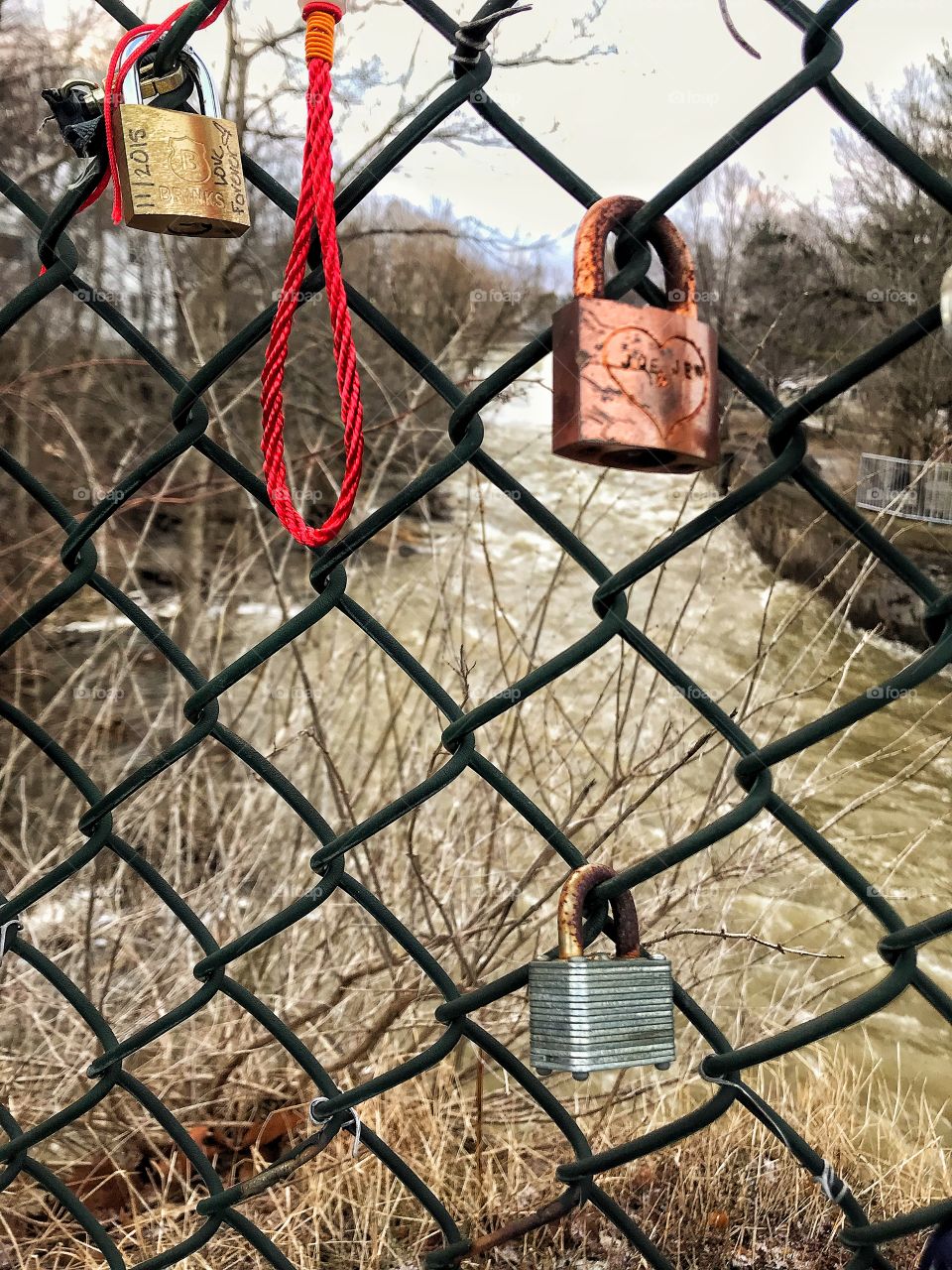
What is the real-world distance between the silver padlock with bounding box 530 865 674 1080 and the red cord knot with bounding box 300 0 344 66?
392 mm

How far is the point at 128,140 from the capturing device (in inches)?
21.0

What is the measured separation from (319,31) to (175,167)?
0.10m

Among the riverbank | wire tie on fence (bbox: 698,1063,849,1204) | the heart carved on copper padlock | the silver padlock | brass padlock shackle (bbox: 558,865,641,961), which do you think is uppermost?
the heart carved on copper padlock

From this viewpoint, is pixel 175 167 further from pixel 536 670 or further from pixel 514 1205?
pixel 514 1205

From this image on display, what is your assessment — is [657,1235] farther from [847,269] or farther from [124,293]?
[124,293]

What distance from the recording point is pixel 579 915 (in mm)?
535

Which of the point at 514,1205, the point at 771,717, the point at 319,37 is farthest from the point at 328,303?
the point at 771,717

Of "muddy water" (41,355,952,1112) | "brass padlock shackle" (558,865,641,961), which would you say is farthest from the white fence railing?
"brass padlock shackle" (558,865,641,961)

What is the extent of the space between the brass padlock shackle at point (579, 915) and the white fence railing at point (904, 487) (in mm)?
909

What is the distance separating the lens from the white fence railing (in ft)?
4.59

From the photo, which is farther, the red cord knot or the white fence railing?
the white fence railing

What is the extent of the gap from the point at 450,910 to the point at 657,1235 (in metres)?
0.58

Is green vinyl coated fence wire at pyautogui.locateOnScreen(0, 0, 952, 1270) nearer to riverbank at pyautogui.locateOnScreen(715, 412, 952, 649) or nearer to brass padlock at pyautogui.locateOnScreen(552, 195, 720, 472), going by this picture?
brass padlock at pyautogui.locateOnScreen(552, 195, 720, 472)

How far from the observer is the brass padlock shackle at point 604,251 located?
47 centimetres
